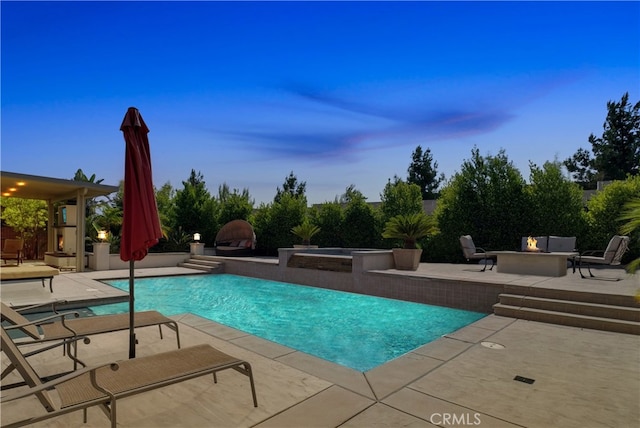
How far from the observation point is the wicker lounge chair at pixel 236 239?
16.7m

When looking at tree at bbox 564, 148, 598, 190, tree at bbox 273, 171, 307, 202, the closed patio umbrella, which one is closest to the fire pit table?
the closed patio umbrella

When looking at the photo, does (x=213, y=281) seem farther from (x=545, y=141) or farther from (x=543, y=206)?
(x=545, y=141)

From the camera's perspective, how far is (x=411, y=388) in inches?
122

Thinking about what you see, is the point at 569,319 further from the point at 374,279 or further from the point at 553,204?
the point at 553,204

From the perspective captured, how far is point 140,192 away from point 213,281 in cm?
905

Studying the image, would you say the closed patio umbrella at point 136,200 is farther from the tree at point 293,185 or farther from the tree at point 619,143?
the tree at point 293,185

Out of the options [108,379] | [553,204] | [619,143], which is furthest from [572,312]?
[619,143]

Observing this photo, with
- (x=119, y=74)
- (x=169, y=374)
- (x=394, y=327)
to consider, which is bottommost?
(x=394, y=327)

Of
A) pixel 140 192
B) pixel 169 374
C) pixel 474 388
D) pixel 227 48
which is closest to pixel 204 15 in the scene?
pixel 227 48

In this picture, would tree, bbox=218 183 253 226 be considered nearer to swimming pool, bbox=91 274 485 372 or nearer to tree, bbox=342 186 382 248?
tree, bbox=342 186 382 248

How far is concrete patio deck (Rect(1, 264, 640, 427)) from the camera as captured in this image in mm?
2570

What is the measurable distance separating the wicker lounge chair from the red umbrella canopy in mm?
13495

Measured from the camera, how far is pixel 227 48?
9.83m

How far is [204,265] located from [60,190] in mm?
5789
